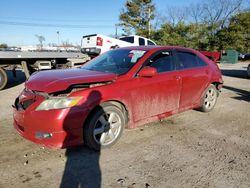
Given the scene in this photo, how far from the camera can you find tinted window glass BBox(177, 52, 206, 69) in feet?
17.0

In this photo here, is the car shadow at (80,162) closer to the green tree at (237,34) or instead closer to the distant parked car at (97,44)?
the distant parked car at (97,44)

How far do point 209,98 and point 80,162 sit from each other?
3745mm

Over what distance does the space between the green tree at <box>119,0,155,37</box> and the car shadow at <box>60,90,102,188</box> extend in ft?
123

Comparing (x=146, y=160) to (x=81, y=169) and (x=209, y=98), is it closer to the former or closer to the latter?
(x=81, y=169)

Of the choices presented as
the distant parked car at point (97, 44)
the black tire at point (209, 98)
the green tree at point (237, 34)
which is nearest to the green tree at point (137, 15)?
the green tree at point (237, 34)

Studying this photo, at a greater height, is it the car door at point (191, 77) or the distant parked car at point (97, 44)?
the distant parked car at point (97, 44)

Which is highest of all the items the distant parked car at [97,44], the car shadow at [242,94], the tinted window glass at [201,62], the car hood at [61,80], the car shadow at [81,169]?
the distant parked car at [97,44]

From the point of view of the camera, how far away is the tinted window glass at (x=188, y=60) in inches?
204

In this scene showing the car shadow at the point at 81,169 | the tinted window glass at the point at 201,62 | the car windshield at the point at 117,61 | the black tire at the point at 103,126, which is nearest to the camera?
the car shadow at the point at 81,169

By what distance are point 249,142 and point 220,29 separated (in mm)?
31628

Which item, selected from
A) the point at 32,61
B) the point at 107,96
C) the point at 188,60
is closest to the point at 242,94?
the point at 188,60

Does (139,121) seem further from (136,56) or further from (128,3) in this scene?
(128,3)

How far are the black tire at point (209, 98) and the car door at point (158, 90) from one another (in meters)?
1.17

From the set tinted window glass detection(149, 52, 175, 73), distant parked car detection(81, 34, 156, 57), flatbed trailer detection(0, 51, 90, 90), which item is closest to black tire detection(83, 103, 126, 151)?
tinted window glass detection(149, 52, 175, 73)
